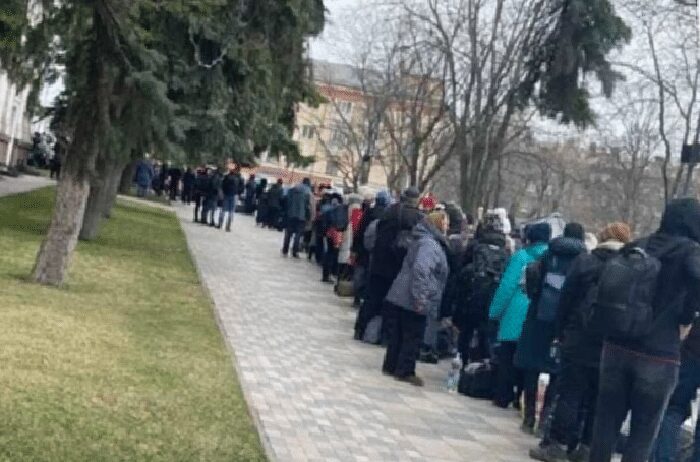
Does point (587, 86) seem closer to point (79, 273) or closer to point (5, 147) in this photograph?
point (79, 273)

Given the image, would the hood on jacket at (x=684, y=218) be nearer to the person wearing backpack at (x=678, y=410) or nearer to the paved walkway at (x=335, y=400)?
the person wearing backpack at (x=678, y=410)

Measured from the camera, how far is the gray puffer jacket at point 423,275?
36.9 feet

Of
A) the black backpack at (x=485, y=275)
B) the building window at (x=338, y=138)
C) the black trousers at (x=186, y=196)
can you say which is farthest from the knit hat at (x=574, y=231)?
the building window at (x=338, y=138)

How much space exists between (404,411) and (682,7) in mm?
23897

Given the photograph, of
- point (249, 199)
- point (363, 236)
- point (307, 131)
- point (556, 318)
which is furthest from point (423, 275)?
point (307, 131)

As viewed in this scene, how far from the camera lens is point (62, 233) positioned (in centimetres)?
1305

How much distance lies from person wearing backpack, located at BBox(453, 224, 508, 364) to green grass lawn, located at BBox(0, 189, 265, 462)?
2.76 metres

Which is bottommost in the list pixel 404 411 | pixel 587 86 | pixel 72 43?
pixel 404 411

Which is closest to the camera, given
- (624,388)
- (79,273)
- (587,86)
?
(624,388)

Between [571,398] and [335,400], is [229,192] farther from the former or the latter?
[571,398]

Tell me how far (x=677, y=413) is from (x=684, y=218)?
1945mm

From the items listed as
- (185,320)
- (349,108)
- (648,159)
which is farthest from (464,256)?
(349,108)

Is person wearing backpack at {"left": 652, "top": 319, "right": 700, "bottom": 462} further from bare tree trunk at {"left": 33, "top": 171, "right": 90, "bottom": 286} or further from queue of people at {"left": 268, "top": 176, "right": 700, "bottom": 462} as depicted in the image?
bare tree trunk at {"left": 33, "top": 171, "right": 90, "bottom": 286}

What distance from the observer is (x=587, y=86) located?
2917cm
